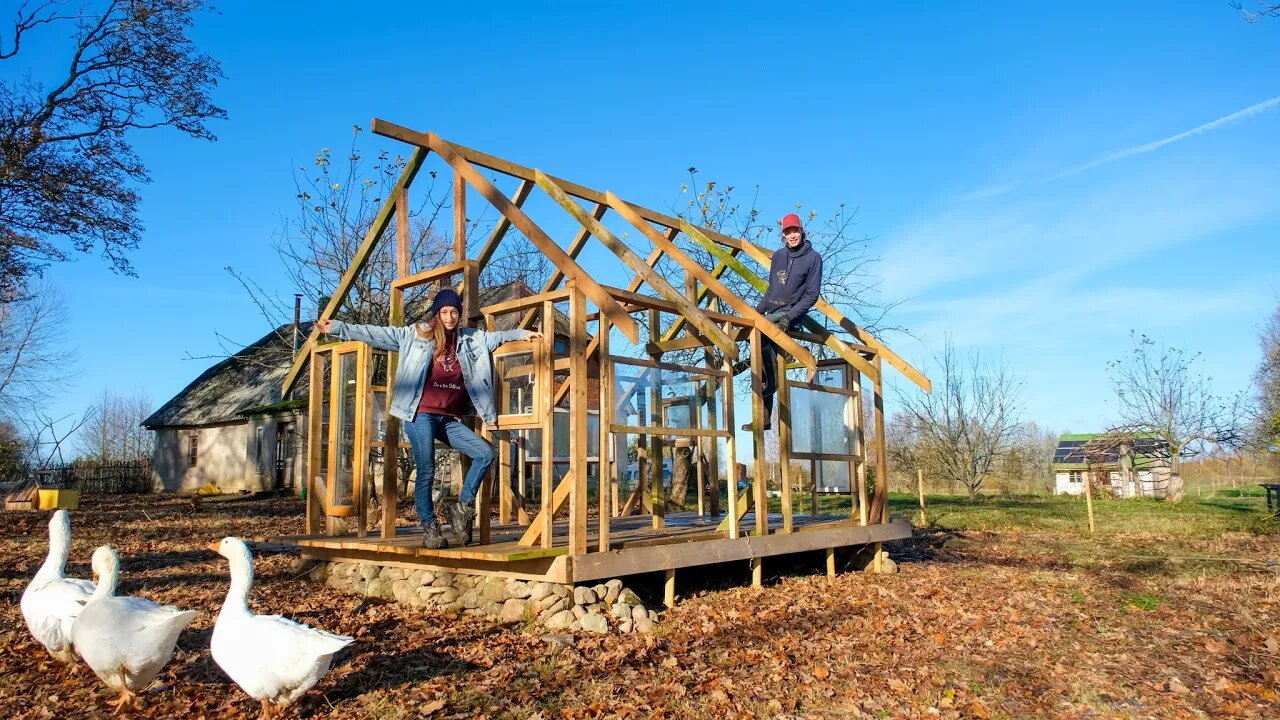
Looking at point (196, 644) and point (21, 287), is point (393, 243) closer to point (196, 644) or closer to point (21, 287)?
point (21, 287)

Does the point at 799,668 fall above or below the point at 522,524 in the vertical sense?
below

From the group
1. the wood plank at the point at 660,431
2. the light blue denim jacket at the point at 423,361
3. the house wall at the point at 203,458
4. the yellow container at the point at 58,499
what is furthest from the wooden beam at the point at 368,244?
the house wall at the point at 203,458

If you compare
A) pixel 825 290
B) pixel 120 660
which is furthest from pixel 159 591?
pixel 825 290

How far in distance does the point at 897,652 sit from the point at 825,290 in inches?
538

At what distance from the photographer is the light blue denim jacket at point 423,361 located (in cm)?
676

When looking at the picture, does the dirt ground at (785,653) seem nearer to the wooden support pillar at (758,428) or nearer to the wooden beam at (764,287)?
the wooden support pillar at (758,428)

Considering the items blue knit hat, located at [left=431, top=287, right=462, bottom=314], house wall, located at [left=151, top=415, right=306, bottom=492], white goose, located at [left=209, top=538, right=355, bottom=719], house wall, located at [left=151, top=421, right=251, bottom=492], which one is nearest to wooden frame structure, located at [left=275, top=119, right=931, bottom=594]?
blue knit hat, located at [left=431, top=287, right=462, bottom=314]

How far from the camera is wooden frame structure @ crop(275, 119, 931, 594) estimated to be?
677 centimetres

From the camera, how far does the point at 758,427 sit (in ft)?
26.7

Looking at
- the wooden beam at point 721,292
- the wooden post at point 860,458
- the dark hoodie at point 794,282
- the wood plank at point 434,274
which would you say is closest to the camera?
the wooden beam at point 721,292

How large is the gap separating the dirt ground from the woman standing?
990 millimetres

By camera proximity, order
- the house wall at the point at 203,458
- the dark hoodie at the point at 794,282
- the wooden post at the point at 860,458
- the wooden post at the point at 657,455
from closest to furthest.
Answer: the wooden post at the point at 657,455, the dark hoodie at the point at 794,282, the wooden post at the point at 860,458, the house wall at the point at 203,458

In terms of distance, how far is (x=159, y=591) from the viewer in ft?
26.7

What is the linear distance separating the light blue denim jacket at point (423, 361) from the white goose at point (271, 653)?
245cm
